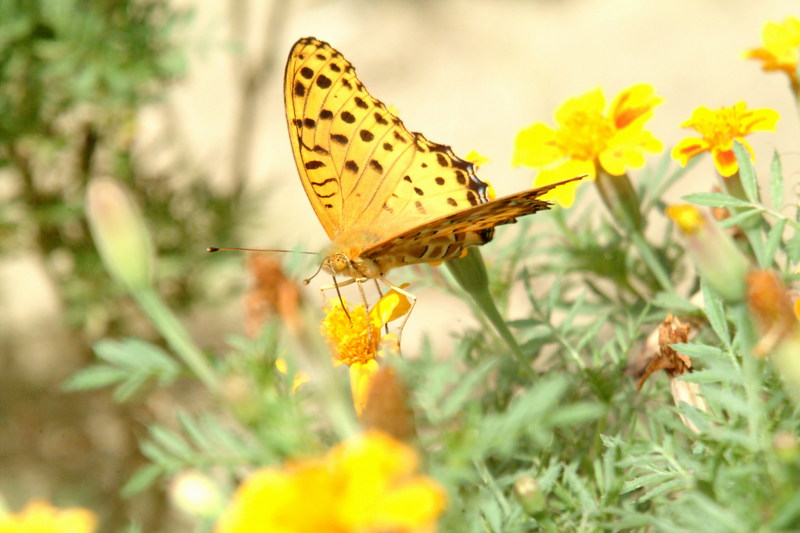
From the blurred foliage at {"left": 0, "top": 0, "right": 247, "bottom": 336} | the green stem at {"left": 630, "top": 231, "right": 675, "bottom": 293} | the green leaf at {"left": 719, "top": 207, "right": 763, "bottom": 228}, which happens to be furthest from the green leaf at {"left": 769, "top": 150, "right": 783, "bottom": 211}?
the blurred foliage at {"left": 0, "top": 0, "right": 247, "bottom": 336}

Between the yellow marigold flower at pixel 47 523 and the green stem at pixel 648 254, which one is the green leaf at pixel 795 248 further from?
the yellow marigold flower at pixel 47 523

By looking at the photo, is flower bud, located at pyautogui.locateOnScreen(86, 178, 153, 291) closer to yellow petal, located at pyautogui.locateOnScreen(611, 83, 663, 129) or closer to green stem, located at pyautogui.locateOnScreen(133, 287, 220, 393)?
green stem, located at pyautogui.locateOnScreen(133, 287, 220, 393)

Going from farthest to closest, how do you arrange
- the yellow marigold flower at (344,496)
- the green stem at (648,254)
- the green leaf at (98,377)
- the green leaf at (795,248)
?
the green stem at (648,254) < the green leaf at (795,248) < the green leaf at (98,377) < the yellow marigold flower at (344,496)

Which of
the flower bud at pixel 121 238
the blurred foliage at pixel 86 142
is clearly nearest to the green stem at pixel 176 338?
the flower bud at pixel 121 238

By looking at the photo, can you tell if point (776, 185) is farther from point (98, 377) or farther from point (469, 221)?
point (98, 377)

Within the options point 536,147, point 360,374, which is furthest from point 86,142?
point 360,374
